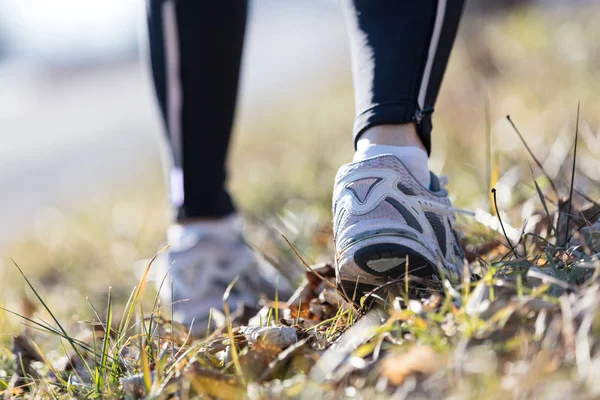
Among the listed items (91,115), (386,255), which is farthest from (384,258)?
(91,115)

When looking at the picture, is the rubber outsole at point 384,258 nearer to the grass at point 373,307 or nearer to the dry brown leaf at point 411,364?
the grass at point 373,307

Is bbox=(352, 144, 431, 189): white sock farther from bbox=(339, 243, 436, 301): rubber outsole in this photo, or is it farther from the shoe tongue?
→ bbox=(339, 243, 436, 301): rubber outsole

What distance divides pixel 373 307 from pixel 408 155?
10.8 inches

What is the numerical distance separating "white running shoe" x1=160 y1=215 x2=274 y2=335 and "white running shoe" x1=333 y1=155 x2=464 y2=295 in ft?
2.20

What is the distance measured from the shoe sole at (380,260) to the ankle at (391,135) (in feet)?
0.66

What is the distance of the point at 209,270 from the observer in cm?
197

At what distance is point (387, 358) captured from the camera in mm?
1005

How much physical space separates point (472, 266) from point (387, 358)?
503 mm

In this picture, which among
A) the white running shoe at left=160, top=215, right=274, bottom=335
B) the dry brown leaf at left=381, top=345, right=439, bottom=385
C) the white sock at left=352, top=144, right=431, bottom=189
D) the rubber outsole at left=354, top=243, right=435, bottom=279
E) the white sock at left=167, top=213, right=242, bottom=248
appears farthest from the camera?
the white sock at left=167, top=213, right=242, bottom=248

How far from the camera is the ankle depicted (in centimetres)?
130

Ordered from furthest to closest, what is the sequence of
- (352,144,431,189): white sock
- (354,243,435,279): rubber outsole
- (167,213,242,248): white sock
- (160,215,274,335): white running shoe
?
(167,213,242,248): white sock < (160,215,274,335): white running shoe < (352,144,431,189): white sock < (354,243,435,279): rubber outsole

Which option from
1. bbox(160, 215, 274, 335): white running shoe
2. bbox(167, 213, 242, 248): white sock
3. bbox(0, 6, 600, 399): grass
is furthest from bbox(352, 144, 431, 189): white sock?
bbox(167, 213, 242, 248): white sock

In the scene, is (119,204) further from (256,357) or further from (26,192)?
(256,357)

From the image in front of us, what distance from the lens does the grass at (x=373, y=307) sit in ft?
3.11
